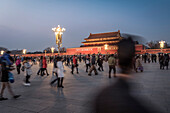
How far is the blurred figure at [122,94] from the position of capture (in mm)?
1854

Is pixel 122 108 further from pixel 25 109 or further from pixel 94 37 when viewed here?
pixel 94 37

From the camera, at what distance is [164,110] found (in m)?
3.20

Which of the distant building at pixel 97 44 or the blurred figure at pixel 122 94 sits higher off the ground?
the distant building at pixel 97 44

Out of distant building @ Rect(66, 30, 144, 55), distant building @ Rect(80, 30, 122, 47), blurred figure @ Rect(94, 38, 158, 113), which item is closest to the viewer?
blurred figure @ Rect(94, 38, 158, 113)

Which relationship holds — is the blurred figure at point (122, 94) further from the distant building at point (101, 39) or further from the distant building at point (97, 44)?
the distant building at point (101, 39)

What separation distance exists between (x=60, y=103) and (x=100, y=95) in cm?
215

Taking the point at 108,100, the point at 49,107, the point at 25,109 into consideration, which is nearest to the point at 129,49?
the point at 108,100

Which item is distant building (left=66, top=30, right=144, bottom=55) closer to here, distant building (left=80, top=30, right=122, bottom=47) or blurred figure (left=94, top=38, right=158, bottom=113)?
distant building (left=80, top=30, right=122, bottom=47)

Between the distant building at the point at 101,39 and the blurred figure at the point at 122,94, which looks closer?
the blurred figure at the point at 122,94

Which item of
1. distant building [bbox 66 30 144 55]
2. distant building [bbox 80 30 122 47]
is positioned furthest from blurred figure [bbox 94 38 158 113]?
distant building [bbox 80 30 122 47]

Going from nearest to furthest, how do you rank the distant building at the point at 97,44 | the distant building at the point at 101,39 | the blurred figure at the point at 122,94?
1. the blurred figure at the point at 122,94
2. the distant building at the point at 97,44
3. the distant building at the point at 101,39

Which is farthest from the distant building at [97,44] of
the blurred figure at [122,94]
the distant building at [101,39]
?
the blurred figure at [122,94]

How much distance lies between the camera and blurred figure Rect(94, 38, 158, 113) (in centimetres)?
185

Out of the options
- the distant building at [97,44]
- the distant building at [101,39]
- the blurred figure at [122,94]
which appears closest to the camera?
the blurred figure at [122,94]
